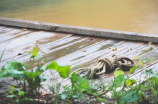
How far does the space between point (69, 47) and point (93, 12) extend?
14.7ft

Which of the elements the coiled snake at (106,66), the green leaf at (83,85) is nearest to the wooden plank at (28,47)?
the coiled snake at (106,66)

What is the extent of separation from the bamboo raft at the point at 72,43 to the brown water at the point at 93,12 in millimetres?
2264

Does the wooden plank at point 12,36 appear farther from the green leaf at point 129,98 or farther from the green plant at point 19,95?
the green leaf at point 129,98

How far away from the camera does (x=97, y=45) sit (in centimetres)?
380

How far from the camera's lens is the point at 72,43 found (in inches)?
155

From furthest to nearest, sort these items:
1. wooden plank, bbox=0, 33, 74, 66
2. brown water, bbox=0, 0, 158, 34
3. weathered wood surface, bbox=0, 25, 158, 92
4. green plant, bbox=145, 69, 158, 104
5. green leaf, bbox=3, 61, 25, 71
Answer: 1. brown water, bbox=0, 0, 158, 34
2. wooden plank, bbox=0, 33, 74, 66
3. weathered wood surface, bbox=0, 25, 158, 92
4. green leaf, bbox=3, 61, 25, 71
5. green plant, bbox=145, 69, 158, 104

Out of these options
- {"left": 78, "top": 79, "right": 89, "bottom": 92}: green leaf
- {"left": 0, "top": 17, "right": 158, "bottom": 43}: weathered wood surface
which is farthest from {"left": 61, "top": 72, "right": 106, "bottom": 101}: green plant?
{"left": 0, "top": 17, "right": 158, "bottom": 43}: weathered wood surface

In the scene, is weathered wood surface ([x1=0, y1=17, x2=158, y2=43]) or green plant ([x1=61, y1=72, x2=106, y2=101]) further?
weathered wood surface ([x1=0, y1=17, x2=158, y2=43])

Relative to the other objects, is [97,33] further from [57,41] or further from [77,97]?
[77,97]

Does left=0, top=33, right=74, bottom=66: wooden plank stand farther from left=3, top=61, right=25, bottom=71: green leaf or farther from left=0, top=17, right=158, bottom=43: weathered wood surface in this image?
left=3, top=61, right=25, bottom=71: green leaf

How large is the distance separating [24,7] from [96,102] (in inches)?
299

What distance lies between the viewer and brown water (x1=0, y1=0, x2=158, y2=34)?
6.87 metres

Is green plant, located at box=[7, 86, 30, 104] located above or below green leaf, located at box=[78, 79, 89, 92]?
below

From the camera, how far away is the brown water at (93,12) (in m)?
6.87
